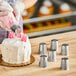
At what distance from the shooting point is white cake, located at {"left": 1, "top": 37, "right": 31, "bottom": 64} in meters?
1.71

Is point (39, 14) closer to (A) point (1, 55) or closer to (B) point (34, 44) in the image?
(B) point (34, 44)

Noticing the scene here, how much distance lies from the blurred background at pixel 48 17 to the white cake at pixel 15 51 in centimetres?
152

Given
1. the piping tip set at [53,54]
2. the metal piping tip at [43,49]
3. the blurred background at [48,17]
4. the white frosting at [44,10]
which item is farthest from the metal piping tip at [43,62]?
the white frosting at [44,10]

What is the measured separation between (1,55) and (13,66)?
16cm

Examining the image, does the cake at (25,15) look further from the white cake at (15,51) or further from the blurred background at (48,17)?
the white cake at (15,51)

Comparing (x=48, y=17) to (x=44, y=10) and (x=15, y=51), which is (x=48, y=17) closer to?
(x=44, y=10)

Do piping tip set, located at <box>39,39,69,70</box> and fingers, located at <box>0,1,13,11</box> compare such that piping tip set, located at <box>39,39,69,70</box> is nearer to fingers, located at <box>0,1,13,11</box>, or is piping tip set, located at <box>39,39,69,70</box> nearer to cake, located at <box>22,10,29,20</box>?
fingers, located at <box>0,1,13,11</box>

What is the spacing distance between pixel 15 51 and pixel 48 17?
5.63 ft

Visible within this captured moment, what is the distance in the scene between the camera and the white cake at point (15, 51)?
1.71 metres

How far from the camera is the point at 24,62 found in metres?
1.76

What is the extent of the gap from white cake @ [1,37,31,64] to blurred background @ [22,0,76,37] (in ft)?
4.99

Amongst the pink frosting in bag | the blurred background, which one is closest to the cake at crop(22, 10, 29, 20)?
the blurred background

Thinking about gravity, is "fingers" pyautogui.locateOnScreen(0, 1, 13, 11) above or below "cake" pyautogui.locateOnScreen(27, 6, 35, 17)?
below

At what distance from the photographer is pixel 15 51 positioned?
171 cm
